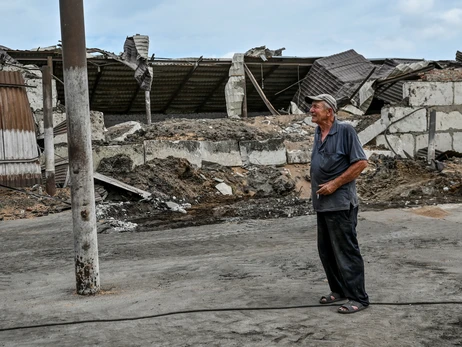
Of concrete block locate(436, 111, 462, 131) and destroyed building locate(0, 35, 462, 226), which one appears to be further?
concrete block locate(436, 111, 462, 131)

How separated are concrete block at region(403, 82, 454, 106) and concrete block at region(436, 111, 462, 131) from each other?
Result: 0.96ft

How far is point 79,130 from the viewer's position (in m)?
4.68

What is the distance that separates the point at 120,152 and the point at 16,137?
7.32 feet

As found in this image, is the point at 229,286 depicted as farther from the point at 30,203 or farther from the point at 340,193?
the point at 30,203

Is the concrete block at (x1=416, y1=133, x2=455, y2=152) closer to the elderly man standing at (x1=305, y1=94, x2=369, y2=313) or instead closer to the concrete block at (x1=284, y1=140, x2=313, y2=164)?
the concrete block at (x1=284, y1=140, x2=313, y2=164)

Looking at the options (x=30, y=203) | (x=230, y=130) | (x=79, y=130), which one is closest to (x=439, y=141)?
(x=230, y=130)

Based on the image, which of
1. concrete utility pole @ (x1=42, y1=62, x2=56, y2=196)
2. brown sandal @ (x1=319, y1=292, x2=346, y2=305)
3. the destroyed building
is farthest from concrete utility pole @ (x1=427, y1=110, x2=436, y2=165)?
brown sandal @ (x1=319, y1=292, x2=346, y2=305)

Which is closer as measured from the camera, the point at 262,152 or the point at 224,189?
the point at 224,189

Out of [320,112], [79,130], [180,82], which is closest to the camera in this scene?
[320,112]

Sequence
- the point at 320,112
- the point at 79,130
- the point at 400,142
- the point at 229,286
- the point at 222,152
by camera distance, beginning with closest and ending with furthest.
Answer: the point at 320,112, the point at 79,130, the point at 229,286, the point at 222,152, the point at 400,142

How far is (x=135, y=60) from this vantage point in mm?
15406

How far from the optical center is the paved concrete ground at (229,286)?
350 cm

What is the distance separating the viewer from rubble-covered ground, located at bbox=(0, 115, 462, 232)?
32.4ft

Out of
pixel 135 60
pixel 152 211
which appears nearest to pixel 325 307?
pixel 152 211
